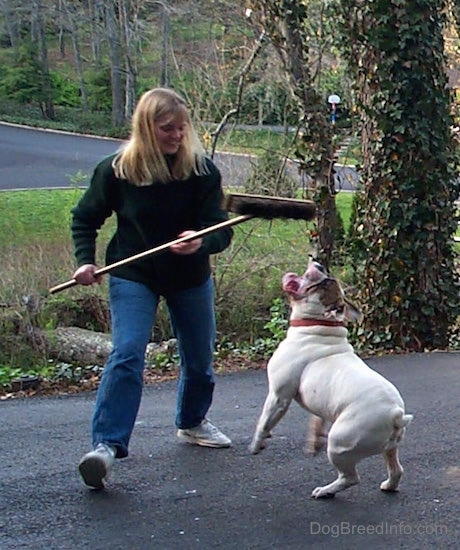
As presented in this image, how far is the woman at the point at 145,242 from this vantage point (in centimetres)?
485

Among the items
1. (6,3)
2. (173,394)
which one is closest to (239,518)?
(173,394)

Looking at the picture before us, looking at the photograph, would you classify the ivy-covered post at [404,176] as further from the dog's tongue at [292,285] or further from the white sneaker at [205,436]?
the dog's tongue at [292,285]

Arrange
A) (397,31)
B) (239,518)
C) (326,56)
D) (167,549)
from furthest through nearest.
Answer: (326,56)
(397,31)
(239,518)
(167,549)

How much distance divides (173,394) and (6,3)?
91.1ft

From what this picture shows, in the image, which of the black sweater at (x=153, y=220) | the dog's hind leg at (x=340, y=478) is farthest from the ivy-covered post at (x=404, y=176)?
the dog's hind leg at (x=340, y=478)

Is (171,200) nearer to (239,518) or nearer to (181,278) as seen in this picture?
(181,278)

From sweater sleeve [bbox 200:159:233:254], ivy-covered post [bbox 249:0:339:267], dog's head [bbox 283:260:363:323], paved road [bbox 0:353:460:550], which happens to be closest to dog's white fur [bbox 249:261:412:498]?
dog's head [bbox 283:260:363:323]

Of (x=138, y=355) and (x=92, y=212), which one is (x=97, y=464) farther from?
(x=92, y=212)

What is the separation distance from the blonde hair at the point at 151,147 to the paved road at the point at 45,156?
Result: 1342cm

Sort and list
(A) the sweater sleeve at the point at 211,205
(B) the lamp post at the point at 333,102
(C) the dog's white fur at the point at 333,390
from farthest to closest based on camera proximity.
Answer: (B) the lamp post at the point at 333,102 < (A) the sweater sleeve at the point at 211,205 < (C) the dog's white fur at the point at 333,390

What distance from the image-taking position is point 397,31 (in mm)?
9125

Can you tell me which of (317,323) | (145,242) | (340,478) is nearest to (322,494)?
(340,478)

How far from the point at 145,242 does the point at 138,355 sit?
586 mm

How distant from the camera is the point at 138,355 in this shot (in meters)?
4.87
